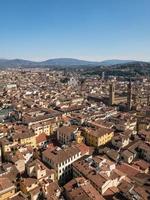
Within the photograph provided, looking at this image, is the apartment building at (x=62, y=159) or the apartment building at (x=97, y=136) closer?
the apartment building at (x=62, y=159)

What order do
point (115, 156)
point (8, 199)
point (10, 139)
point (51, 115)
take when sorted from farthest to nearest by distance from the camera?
1. point (51, 115)
2. point (10, 139)
3. point (115, 156)
4. point (8, 199)

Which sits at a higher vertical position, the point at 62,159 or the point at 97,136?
the point at 97,136

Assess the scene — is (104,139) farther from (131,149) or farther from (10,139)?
(10,139)

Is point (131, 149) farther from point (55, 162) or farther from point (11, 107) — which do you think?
point (11, 107)

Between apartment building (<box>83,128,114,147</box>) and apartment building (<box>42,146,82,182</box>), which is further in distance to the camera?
apartment building (<box>83,128,114,147</box>)

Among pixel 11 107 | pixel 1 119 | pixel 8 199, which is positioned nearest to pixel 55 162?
pixel 8 199

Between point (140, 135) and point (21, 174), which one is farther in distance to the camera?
point (140, 135)

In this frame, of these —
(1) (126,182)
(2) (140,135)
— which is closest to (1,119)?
(2) (140,135)

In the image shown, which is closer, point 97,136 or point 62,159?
point 62,159

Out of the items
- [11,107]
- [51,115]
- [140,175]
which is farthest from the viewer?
[11,107]
